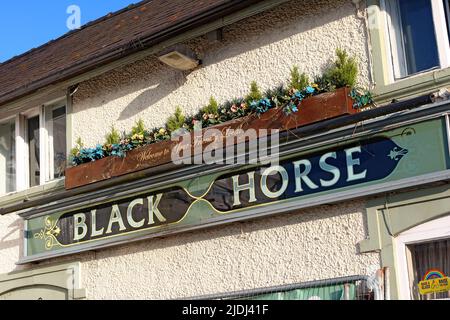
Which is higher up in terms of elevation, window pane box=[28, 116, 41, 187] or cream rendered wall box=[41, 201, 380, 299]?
window pane box=[28, 116, 41, 187]

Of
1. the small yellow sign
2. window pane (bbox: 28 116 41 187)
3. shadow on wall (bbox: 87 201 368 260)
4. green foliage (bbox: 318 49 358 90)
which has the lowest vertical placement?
the small yellow sign

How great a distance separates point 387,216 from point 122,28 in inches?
201

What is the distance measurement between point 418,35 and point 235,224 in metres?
2.62

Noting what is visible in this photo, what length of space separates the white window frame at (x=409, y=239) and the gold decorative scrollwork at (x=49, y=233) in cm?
451

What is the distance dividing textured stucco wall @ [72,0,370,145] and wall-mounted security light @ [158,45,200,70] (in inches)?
5.4

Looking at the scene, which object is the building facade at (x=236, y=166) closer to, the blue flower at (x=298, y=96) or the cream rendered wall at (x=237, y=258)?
the cream rendered wall at (x=237, y=258)

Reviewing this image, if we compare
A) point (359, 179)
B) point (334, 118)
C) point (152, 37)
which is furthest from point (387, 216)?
point (152, 37)

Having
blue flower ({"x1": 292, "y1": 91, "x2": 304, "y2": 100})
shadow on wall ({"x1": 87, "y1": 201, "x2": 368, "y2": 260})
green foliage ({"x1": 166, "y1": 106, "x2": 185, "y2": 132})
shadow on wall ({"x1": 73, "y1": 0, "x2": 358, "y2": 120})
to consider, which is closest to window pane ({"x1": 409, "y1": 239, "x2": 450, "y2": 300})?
shadow on wall ({"x1": 87, "y1": 201, "x2": 368, "y2": 260})

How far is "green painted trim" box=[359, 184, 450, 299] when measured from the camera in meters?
7.10

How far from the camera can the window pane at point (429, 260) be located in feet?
23.2

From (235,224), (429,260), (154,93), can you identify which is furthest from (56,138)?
(429,260)

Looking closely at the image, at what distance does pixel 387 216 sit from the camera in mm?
7371

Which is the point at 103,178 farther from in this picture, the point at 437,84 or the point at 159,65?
the point at 437,84

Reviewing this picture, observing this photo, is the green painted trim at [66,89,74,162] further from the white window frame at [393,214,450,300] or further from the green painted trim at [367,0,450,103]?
the white window frame at [393,214,450,300]
